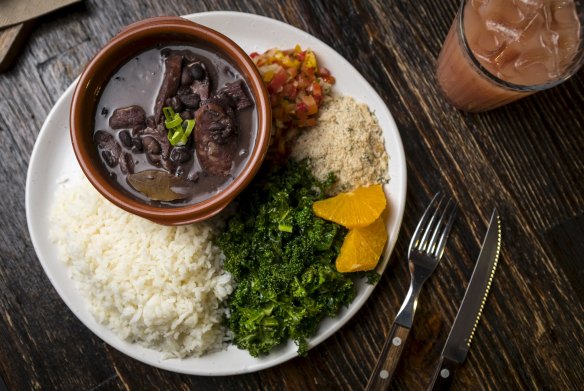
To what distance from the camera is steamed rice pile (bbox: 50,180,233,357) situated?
2.40 meters

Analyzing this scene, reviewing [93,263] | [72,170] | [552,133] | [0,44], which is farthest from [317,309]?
[0,44]

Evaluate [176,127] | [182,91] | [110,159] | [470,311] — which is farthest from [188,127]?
[470,311]

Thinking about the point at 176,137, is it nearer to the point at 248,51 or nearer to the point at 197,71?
the point at 197,71

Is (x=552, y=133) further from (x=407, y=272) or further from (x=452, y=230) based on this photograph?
(x=407, y=272)

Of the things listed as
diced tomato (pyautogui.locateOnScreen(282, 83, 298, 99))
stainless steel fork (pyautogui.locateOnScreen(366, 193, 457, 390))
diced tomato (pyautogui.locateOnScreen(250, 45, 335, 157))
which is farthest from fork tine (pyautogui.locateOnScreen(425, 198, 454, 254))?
diced tomato (pyautogui.locateOnScreen(282, 83, 298, 99))

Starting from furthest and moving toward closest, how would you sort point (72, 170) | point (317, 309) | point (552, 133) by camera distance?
point (552, 133), point (72, 170), point (317, 309)

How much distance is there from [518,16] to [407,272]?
4.28 ft

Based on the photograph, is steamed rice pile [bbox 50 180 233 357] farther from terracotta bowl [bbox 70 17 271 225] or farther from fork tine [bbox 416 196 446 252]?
fork tine [bbox 416 196 446 252]

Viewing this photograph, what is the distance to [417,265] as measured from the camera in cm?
260

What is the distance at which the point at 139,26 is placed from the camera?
2.17 meters

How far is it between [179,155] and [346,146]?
778mm

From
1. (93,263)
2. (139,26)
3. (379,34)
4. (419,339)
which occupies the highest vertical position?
(139,26)

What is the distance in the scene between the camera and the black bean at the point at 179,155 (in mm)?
2188

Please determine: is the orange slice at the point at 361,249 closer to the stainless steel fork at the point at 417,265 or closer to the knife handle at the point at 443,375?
the stainless steel fork at the point at 417,265
